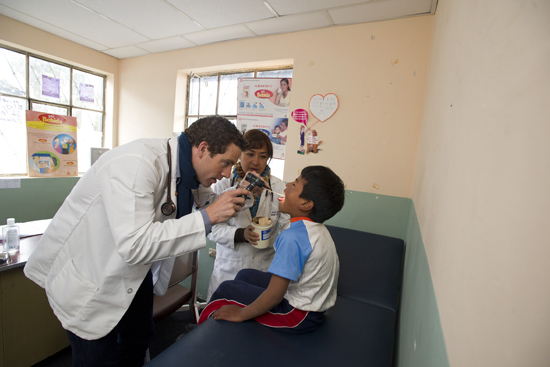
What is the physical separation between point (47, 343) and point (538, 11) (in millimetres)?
2757

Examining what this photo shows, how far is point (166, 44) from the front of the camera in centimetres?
375

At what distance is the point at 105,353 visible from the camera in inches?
45.8

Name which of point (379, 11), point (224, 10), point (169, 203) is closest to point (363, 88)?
point (379, 11)

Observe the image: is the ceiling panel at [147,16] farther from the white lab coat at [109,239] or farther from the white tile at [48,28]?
the white lab coat at [109,239]

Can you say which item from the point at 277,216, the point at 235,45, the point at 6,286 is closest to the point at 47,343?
the point at 6,286

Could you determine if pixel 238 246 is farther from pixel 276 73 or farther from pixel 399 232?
pixel 276 73

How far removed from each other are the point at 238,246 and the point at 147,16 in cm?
290

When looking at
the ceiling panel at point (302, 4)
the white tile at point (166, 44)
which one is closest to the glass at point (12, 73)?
the white tile at point (166, 44)

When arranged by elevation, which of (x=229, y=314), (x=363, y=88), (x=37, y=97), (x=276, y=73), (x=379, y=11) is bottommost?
(x=229, y=314)

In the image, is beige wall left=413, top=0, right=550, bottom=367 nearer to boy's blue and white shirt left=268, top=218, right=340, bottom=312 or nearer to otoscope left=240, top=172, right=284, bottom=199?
boy's blue and white shirt left=268, top=218, right=340, bottom=312

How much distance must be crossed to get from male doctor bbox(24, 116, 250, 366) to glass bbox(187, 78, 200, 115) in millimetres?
3083

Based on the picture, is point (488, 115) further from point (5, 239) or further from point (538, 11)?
point (5, 239)

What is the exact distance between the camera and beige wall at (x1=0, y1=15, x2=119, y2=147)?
3.42m

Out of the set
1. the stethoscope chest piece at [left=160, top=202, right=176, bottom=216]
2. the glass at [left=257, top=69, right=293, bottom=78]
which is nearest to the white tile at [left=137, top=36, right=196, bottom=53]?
the glass at [left=257, top=69, right=293, bottom=78]
